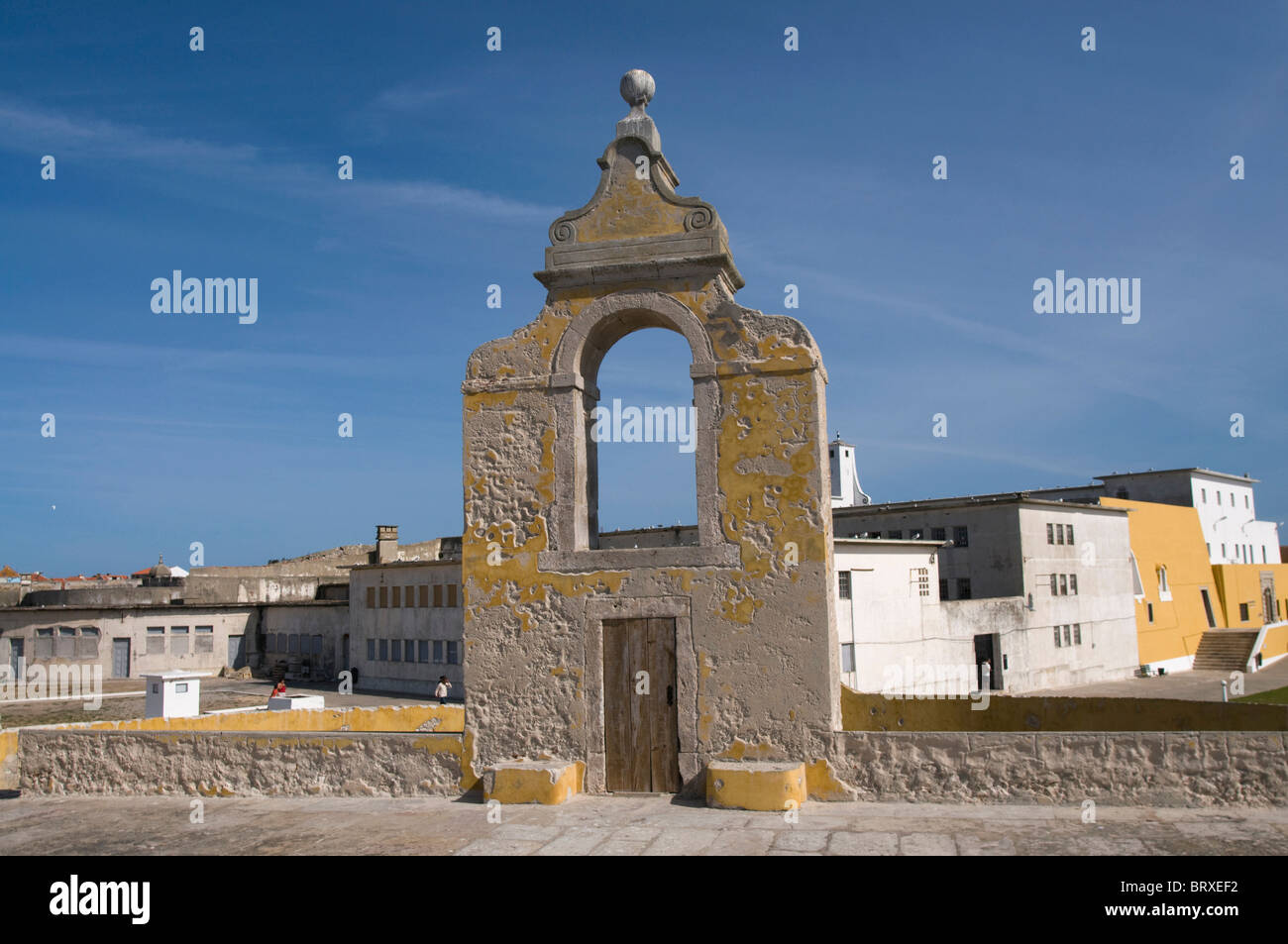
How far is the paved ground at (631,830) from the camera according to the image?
A: 7.33 m

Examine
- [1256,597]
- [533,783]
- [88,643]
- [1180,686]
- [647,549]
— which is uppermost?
[647,549]

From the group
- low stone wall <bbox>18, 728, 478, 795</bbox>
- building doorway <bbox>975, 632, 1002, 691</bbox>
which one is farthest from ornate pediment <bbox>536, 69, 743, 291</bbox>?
building doorway <bbox>975, 632, 1002, 691</bbox>

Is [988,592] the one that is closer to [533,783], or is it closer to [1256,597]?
[1256,597]

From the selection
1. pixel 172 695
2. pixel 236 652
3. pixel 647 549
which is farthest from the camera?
pixel 236 652

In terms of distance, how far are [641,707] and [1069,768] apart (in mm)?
3921

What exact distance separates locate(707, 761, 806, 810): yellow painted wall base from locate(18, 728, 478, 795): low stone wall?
103 inches

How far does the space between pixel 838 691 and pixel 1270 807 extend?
Result: 11.9ft

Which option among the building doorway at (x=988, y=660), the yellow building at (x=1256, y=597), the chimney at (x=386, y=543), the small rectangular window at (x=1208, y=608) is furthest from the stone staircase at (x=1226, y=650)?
the chimney at (x=386, y=543)

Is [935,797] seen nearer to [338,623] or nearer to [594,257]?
[594,257]

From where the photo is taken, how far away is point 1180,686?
3684cm

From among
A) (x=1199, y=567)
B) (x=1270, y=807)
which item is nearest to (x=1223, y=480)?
(x=1199, y=567)

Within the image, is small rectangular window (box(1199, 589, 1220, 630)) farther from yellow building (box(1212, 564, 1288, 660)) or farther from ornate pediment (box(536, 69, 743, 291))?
ornate pediment (box(536, 69, 743, 291))

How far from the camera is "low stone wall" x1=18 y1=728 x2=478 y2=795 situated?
9.97 meters

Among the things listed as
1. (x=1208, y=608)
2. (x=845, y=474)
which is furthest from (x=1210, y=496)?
(x=845, y=474)
